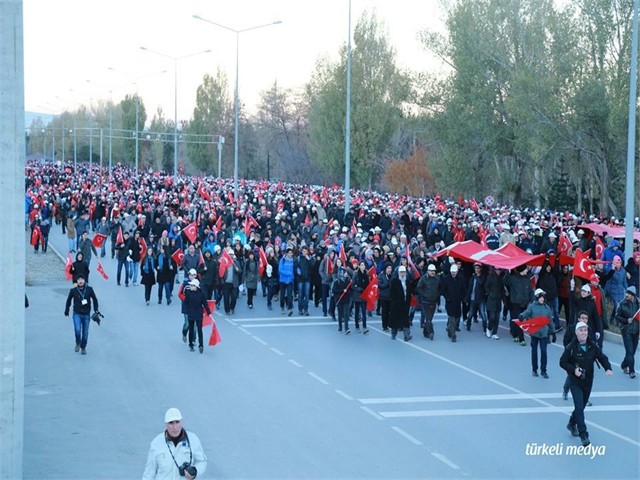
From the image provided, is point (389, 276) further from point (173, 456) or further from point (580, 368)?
point (173, 456)

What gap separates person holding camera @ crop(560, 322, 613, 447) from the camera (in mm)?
12469

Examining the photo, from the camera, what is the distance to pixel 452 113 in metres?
57.0

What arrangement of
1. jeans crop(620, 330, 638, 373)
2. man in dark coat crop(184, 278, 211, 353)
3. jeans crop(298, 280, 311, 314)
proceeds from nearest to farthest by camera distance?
jeans crop(620, 330, 638, 373), man in dark coat crop(184, 278, 211, 353), jeans crop(298, 280, 311, 314)

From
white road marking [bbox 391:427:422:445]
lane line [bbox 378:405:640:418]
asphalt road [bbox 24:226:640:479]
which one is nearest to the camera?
asphalt road [bbox 24:226:640:479]

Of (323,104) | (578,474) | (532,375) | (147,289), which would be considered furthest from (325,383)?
(323,104)

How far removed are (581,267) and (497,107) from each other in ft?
121

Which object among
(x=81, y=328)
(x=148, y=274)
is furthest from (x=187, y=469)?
(x=148, y=274)

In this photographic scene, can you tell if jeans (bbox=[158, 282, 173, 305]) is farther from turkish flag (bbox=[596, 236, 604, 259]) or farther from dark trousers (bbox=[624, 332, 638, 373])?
dark trousers (bbox=[624, 332, 638, 373])

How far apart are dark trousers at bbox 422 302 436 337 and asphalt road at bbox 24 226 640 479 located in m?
0.16

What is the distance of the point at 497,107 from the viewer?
184ft

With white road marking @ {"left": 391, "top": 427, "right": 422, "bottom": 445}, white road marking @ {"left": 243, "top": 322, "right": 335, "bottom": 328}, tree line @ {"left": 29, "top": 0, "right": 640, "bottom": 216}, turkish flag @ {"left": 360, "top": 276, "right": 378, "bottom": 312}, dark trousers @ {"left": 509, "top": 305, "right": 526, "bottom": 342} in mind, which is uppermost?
tree line @ {"left": 29, "top": 0, "right": 640, "bottom": 216}

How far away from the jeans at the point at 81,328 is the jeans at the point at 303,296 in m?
6.56

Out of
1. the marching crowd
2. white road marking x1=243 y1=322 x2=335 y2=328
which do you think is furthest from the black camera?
white road marking x1=243 y1=322 x2=335 y2=328

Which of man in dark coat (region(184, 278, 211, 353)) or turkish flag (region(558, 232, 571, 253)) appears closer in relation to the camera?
man in dark coat (region(184, 278, 211, 353))
